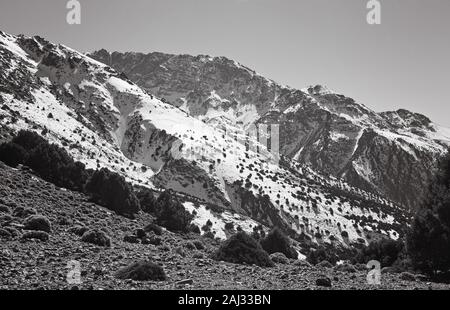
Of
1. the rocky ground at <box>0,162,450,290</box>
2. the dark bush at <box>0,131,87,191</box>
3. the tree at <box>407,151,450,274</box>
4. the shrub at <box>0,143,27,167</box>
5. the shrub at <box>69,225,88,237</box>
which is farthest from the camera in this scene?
the dark bush at <box>0,131,87,191</box>

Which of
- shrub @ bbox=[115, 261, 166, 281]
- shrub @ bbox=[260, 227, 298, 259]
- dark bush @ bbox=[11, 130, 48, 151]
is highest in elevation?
dark bush @ bbox=[11, 130, 48, 151]

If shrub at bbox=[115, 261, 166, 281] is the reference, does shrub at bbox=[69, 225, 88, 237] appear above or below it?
above

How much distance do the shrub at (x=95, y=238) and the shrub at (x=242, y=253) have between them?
337 inches

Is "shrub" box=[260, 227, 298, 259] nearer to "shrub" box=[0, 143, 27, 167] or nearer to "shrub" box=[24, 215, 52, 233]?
"shrub" box=[24, 215, 52, 233]

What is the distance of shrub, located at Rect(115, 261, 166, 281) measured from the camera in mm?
21938

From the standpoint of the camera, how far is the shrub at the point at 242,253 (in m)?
33.4

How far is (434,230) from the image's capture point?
2872 cm

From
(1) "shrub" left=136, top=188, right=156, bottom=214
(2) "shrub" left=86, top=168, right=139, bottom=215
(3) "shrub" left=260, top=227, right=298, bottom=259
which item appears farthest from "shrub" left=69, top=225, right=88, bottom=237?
(1) "shrub" left=136, top=188, right=156, bottom=214

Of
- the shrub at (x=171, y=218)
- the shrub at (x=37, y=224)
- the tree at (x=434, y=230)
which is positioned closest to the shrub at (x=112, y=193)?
the shrub at (x=171, y=218)

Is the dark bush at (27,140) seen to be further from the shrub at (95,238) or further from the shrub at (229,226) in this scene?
the shrub at (229,226)

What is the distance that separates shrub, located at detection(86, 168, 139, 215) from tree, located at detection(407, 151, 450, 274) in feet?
132

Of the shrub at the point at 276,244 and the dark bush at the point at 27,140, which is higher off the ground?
the dark bush at the point at 27,140

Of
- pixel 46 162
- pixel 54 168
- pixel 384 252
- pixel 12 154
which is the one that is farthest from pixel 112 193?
pixel 384 252

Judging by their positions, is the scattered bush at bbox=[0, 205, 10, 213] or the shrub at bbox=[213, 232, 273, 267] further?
the scattered bush at bbox=[0, 205, 10, 213]
